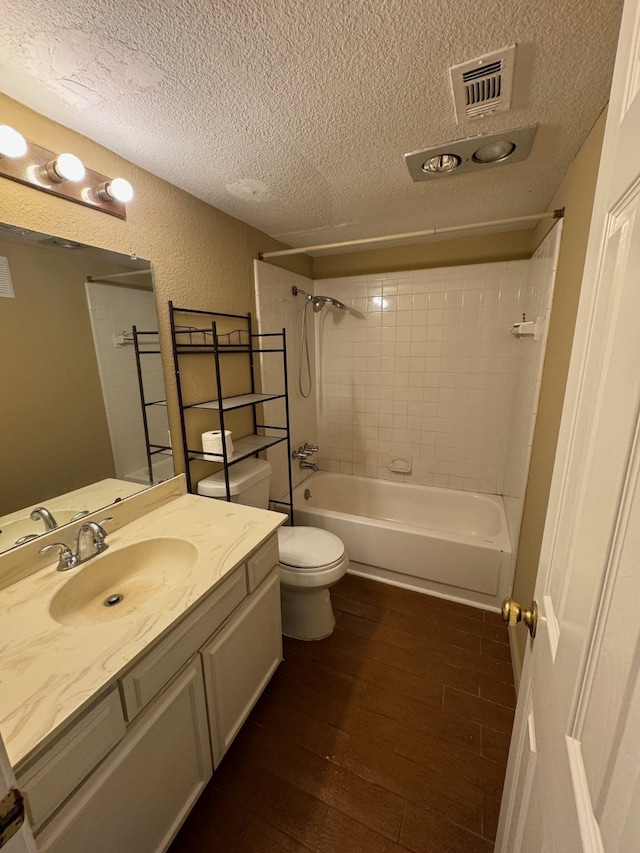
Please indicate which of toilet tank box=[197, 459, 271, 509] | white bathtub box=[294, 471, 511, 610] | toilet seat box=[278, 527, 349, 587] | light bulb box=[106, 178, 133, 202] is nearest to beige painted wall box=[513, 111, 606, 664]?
white bathtub box=[294, 471, 511, 610]

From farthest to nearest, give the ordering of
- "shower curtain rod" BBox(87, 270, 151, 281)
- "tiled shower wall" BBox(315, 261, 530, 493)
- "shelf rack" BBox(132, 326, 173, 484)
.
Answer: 1. "tiled shower wall" BBox(315, 261, 530, 493)
2. "shelf rack" BBox(132, 326, 173, 484)
3. "shower curtain rod" BBox(87, 270, 151, 281)

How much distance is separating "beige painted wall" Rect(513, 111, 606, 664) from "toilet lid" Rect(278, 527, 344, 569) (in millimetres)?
916

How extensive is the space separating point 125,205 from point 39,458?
Answer: 1.02 m

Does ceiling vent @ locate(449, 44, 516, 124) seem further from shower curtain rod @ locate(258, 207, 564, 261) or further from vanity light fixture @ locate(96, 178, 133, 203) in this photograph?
vanity light fixture @ locate(96, 178, 133, 203)

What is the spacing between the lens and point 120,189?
4.00 ft

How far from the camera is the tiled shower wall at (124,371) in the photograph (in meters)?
1.28

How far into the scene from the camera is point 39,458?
44.3 inches

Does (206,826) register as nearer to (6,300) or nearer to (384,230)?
(6,300)

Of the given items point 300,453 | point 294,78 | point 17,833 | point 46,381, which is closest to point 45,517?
point 46,381

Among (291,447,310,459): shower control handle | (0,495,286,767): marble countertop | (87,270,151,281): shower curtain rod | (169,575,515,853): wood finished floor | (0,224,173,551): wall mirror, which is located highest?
(87,270,151,281): shower curtain rod

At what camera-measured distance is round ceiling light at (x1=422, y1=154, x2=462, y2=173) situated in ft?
4.41

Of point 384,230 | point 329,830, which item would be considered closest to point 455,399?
point 384,230

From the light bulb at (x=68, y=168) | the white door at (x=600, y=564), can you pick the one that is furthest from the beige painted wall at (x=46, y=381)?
the white door at (x=600, y=564)

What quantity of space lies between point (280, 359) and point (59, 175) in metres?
1.45
